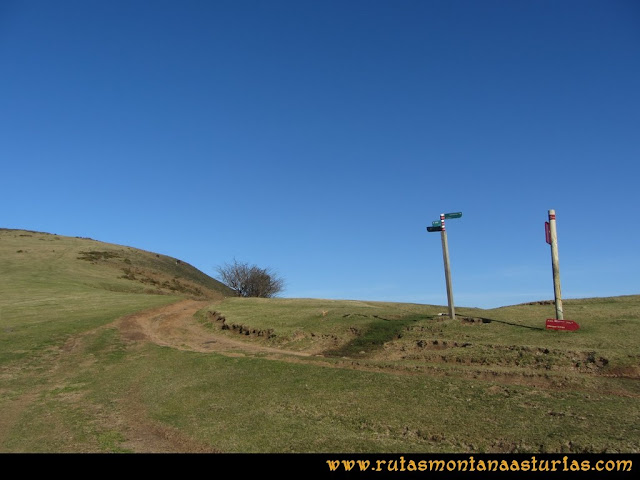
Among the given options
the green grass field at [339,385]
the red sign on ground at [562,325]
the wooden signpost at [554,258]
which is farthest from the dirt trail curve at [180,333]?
the wooden signpost at [554,258]

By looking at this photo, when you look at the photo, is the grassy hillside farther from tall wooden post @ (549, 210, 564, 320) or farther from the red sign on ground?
tall wooden post @ (549, 210, 564, 320)

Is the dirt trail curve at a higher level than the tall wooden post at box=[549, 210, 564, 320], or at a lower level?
lower

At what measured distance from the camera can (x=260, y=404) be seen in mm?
12891

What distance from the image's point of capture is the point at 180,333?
26.6 metres

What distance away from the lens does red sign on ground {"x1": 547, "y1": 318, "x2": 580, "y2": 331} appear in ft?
56.4

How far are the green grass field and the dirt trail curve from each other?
607mm

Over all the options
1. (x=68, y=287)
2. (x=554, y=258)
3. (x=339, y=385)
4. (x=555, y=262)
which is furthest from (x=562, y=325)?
(x=68, y=287)

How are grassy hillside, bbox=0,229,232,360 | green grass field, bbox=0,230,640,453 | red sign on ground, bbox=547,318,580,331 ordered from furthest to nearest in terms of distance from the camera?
grassy hillside, bbox=0,229,232,360 < red sign on ground, bbox=547,318,580,331 < green grass field, bbox=0,230,640,453

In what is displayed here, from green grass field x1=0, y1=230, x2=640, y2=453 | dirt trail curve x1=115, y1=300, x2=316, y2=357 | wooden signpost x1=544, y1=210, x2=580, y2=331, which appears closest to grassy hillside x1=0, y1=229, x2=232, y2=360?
green grass field x1=0, y1=230, x2=640, y2=453

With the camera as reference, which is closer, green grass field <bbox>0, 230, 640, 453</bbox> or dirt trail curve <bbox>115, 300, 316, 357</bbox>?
green grass field <bbox>0, 230, 640, 453</bbox>

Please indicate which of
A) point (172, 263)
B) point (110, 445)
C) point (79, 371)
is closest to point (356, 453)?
point (110, 445)
